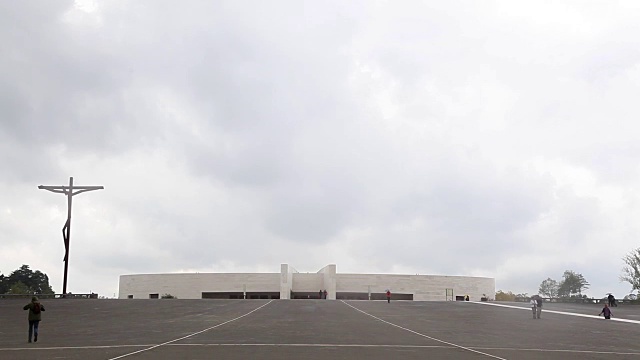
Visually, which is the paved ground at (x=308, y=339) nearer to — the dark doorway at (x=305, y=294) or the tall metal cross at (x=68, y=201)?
the tall metal cross at (x=68, y=201)

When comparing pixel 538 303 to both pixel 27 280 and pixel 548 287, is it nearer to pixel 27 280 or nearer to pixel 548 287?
pixel 27 280

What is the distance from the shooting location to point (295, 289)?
370ft

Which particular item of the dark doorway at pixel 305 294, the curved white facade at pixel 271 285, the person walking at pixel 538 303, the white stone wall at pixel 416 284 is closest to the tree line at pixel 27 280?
the curved white facade at pixel 271 285

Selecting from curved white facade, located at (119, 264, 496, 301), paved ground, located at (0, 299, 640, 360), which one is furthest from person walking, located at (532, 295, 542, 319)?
curved white facade, located at (119, 264, 496, 301)

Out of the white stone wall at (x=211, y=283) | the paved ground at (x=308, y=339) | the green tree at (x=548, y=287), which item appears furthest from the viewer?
the green tree at (x=548, y=287)

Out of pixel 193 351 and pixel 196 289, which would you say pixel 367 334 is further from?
pixel 196 289

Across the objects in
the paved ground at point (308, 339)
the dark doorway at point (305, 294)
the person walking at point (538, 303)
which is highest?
the person walking at point (538, 303)

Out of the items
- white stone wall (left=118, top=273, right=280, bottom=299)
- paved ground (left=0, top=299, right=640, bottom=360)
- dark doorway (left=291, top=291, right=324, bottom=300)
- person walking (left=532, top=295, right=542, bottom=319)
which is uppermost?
person walking (left=532, top=295, right=542, bottom=319)

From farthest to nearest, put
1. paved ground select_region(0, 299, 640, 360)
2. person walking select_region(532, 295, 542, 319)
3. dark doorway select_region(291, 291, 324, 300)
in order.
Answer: dark doorway select_region(291, 291, 324, 300) → person walking select_region(532, 295, 542, 319) → paved ground select_region(0, 299, 640, 360)

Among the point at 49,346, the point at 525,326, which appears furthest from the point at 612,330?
the point at 49,346

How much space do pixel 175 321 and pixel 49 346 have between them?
480 inches

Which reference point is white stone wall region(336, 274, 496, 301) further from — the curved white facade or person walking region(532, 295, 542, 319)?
person walking region(532, 295, 542, 319)

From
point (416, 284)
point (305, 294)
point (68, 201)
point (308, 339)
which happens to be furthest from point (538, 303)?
point (305, 294)

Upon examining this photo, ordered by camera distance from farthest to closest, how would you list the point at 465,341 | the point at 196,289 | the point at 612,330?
1. the point at 196,289
2. the point at 612,330
3. the point at 465,341
